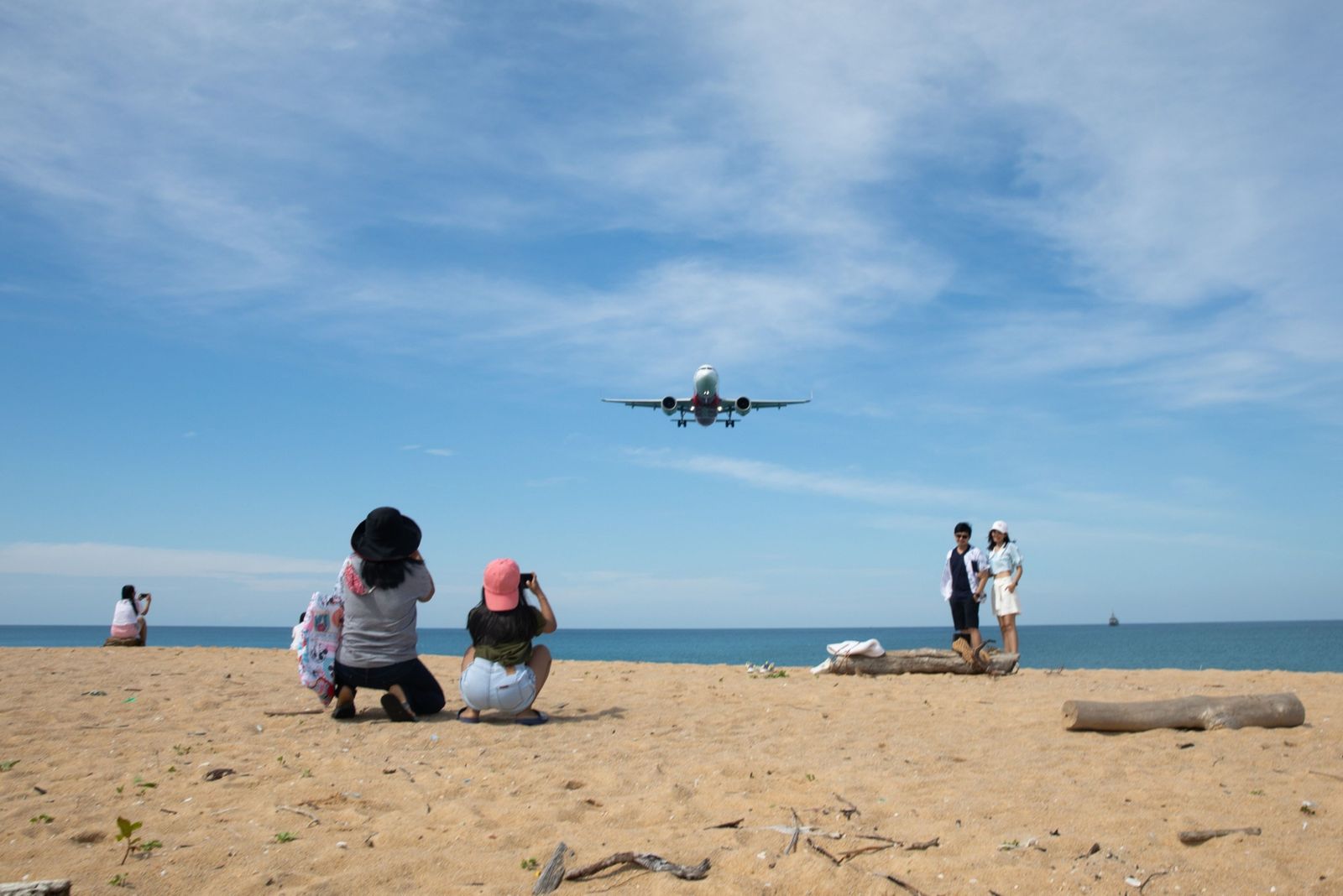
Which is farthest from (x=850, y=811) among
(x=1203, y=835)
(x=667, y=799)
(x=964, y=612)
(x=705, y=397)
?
(x=705, y=397)

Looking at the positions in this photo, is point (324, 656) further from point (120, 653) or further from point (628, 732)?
point (120, 653)

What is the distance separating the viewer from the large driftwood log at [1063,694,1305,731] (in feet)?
21.6

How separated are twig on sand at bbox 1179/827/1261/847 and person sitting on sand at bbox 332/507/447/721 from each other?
529 cm

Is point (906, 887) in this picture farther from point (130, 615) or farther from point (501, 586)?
point (130, 615)

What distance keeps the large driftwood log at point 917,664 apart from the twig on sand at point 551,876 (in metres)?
7.75

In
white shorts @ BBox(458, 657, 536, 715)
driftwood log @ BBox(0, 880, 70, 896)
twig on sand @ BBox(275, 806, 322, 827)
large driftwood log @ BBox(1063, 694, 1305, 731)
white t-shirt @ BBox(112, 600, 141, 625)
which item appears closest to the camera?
driftwood log @ BBox(0, 880, 70, 896)

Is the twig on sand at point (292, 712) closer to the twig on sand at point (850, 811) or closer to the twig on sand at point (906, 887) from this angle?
the twig on sand at point (850, 811)

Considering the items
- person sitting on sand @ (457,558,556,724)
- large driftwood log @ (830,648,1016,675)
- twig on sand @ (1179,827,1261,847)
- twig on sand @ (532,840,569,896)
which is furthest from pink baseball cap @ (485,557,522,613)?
large driftwood log @ (830,648,1016,675)

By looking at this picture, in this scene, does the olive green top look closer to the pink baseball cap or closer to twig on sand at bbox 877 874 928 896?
the pink baseball cap

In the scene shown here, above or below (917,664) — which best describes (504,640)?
above

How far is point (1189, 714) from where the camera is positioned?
6.66 meters

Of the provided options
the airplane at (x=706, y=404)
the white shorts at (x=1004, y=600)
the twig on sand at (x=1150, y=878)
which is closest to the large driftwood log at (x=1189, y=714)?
the twig on sand at (x=1150, y=878)

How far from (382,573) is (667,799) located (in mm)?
3263

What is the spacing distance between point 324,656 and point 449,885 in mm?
4124
